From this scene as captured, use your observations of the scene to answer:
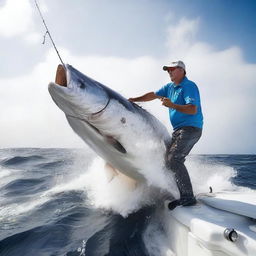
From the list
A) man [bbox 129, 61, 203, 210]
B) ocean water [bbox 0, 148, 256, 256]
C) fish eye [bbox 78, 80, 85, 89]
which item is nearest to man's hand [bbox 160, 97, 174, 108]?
man [bbox 129, 61, 203, 210]

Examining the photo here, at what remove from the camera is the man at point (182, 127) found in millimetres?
4231

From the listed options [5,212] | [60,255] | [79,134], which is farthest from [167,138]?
[5,212]

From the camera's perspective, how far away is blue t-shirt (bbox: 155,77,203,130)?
425 centimetres

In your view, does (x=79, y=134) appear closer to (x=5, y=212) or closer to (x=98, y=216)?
(x=98, y=216)

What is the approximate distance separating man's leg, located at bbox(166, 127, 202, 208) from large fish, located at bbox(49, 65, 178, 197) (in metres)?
0.32

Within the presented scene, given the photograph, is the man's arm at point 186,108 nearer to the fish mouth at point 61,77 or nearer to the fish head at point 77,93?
the fish head at point 77,93

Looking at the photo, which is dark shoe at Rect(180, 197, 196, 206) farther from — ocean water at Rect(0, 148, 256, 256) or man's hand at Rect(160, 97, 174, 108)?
man's hand at Rect(160, 97, 174, 108)

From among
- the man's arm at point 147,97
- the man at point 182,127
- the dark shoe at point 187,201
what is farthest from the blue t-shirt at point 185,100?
the dark shoe at point 187,201

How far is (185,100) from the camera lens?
14.0ft

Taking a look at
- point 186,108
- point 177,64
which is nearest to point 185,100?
point 186,108

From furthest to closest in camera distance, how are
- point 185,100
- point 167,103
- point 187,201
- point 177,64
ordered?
point 177,64 < point 185,100 < point 187,201 < point 167,103

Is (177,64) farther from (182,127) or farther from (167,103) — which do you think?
(182,127)

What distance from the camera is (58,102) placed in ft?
13.7

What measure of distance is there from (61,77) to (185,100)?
1.82 m
